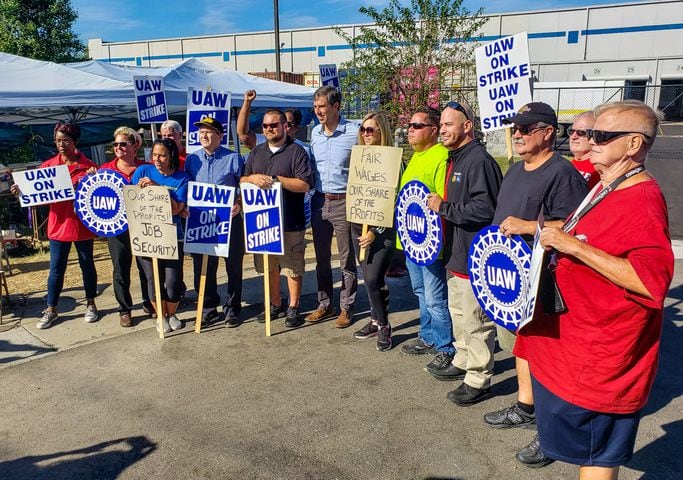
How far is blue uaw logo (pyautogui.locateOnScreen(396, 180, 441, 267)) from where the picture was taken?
4129mm

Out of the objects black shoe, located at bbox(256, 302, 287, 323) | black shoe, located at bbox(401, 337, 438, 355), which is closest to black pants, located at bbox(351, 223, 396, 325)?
black shoe, located at bbox(401, 337, 438, 355)

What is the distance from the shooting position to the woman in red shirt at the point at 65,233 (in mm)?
5383

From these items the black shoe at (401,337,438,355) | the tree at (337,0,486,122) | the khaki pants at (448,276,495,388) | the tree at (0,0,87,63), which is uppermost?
the tree at (0,0,87,63)

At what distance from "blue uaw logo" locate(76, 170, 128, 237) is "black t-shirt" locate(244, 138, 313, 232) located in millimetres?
Result: 1279

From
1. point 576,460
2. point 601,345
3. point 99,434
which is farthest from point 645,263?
point 99,434

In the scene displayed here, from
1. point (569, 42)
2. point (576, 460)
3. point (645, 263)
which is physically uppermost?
point (569, 42)

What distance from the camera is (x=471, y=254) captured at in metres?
3.41

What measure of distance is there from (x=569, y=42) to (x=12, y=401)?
4542 centimetres

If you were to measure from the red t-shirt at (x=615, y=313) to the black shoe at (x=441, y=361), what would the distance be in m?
2.08

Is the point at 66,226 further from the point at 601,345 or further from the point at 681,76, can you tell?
the point at 681,76

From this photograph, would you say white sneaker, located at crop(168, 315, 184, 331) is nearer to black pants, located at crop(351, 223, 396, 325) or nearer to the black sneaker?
the black sneaker

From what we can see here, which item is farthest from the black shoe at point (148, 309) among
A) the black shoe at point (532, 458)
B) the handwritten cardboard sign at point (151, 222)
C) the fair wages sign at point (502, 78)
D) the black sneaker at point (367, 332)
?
the black shoe at point (532, 458)

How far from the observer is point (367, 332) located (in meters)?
5.21

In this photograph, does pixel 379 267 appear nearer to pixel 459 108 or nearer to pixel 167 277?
pixel 459 108
